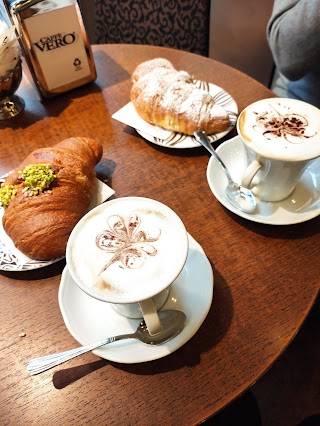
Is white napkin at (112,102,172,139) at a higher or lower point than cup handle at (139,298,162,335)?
Result: lower

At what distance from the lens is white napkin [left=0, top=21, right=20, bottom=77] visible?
3.29 ft

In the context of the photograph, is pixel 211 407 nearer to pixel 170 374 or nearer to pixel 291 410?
pixel 170 374

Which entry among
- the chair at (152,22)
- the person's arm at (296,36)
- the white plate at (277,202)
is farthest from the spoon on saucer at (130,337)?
the chair at (152,22)

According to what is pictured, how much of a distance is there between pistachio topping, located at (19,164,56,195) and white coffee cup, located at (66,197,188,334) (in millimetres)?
213

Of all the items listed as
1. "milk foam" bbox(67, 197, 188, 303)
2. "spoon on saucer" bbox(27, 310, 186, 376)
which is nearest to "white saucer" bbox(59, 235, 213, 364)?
"spoon on saucer" bbox(27, 310, 186, 376)

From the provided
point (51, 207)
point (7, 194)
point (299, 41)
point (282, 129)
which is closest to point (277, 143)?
point (282, 129)

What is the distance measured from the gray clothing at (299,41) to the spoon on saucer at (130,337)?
115 cm

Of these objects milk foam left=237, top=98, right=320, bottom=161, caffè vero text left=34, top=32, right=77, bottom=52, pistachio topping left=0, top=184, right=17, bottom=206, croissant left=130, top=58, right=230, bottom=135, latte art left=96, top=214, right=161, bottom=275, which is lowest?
croissant left=130, top=58, right=230, bottom=135

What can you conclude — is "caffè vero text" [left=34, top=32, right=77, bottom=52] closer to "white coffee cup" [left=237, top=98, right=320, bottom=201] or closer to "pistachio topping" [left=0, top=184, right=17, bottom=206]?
"pistachio topping" [left=0, top=184, right=17, bottom=206]

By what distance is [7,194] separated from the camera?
797 mm

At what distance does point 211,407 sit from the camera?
0.57 m

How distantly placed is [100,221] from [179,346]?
0.85 ft

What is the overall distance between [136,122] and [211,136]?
24cm

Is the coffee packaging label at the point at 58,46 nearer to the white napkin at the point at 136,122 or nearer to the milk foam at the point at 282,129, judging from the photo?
the white napkin at the point at 136,122
